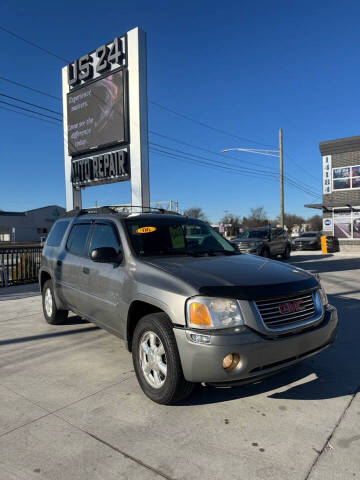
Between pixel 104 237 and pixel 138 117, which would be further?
pixel 138 117

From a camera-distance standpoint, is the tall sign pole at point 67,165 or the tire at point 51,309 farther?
the tall sign pole at point 67,165

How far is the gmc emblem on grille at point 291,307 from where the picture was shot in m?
2.92

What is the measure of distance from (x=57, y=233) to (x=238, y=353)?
160 inches

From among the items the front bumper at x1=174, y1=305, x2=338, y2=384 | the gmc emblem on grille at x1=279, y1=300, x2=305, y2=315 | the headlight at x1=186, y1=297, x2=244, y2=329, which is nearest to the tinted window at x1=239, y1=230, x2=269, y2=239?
the gmc emblem on grille at x1=279, y1=300, x2=305, y2=315

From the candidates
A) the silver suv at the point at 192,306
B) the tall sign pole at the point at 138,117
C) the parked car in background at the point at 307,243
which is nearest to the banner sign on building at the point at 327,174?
the parked car in background at the point at 307,243

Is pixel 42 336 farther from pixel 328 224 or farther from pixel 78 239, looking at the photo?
pixel 328 224

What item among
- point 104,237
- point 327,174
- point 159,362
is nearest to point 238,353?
point 159,362

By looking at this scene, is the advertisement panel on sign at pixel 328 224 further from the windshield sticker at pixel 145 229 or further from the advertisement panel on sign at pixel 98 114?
the windshield sticker at pixel 145 229

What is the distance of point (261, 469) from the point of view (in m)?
2.25

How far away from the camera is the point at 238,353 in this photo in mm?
2627

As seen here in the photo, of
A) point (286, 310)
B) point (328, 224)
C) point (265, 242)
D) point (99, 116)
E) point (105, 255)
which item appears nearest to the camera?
point (286, 310)

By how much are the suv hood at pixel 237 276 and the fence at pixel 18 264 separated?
804cm

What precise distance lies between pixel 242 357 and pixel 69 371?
7.32ft

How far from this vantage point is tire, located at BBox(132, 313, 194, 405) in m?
2.85
